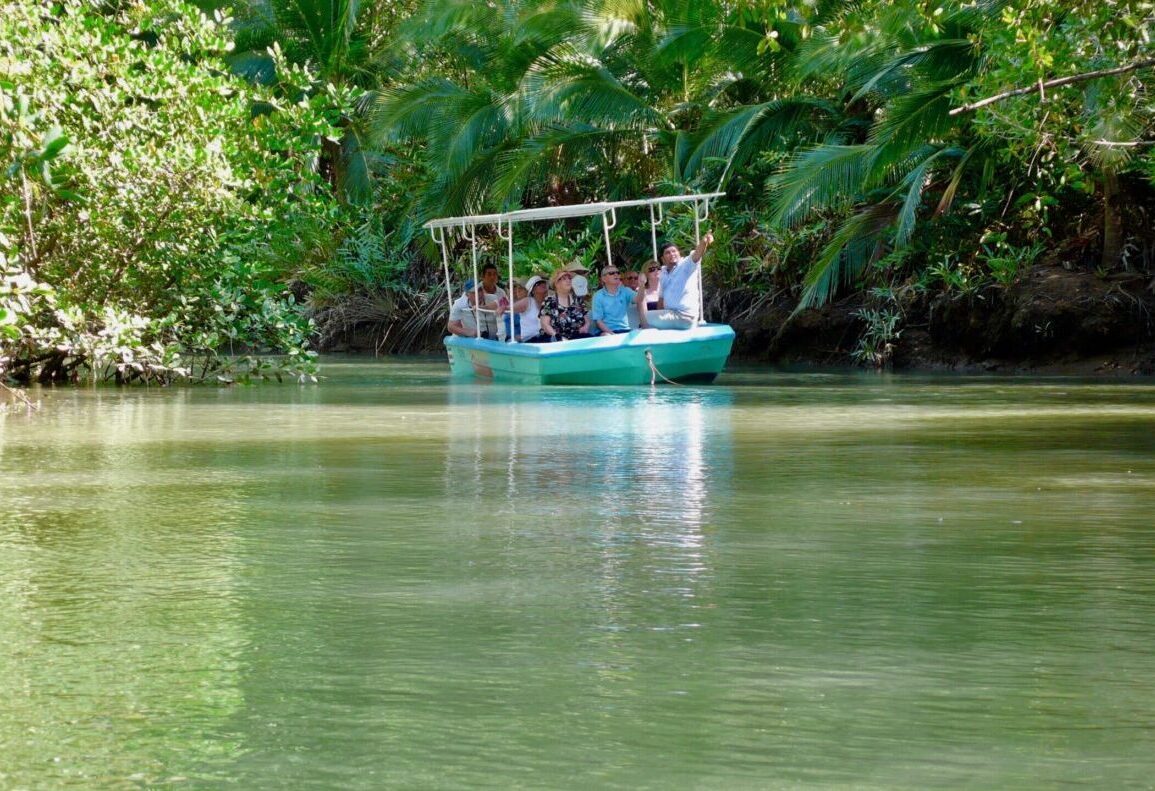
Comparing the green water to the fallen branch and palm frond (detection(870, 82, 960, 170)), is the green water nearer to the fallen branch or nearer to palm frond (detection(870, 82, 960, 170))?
the fallen branch

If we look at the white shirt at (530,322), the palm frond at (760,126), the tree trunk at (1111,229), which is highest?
the palm frond at (760,126)

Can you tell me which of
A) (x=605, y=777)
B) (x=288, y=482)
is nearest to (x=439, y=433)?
(x=288, y=482)

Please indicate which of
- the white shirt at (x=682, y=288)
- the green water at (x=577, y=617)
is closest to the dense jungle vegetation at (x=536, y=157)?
the green water at (x=577, y=617)

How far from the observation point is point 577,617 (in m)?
5.65

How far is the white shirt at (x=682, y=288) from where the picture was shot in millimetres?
20859

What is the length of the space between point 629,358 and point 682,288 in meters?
1.13

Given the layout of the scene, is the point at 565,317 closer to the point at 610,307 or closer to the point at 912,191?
the point at 610,307

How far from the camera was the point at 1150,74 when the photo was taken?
1819cm

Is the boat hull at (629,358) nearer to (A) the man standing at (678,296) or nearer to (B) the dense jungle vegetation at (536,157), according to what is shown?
(A) the man standing at (678,296)

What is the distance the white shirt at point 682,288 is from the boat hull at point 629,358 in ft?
0.99

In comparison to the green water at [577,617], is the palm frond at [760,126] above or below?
above

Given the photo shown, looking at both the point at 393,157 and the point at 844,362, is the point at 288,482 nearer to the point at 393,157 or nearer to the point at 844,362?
the point at 844,362

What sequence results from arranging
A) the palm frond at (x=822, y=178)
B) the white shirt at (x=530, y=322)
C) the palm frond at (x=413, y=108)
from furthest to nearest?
the palm frond at (x=413, y=108) < the palm frond at (x=822, y=178) < the white shirt at (x=530, y=322)

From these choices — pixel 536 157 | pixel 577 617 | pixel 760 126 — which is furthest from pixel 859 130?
pixel 577 617
